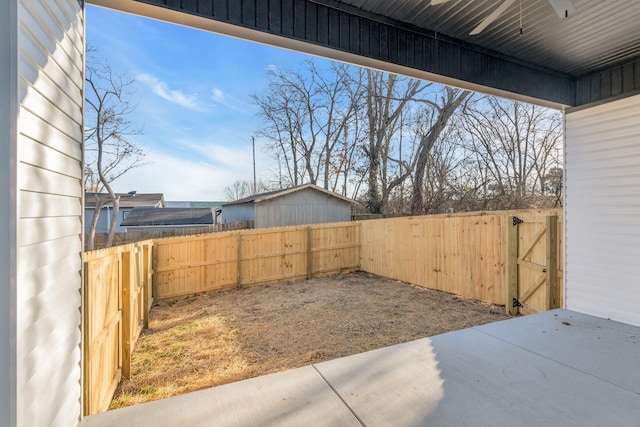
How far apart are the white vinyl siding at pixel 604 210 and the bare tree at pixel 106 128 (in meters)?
11.9

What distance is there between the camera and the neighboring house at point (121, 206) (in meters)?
16.7

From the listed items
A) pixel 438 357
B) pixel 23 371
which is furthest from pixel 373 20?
pixel 23 371

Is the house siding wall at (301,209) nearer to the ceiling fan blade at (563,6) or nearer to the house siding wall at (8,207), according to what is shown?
the ceiling fan blade at (563,6)

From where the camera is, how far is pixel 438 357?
2395 mm

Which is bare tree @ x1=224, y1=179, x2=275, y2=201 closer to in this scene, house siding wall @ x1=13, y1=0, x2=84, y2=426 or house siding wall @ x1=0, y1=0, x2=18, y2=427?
house siding wall @ x1=13, y1=0, x2=84, y2=426

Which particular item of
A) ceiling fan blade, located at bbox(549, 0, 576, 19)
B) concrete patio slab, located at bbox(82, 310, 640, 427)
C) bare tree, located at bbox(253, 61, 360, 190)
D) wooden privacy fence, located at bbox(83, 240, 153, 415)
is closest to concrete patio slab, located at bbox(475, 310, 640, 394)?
concrete patio slab, located at bbox(82, 310, 640, 427)

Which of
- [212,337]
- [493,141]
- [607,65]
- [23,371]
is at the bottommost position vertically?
[212,337]

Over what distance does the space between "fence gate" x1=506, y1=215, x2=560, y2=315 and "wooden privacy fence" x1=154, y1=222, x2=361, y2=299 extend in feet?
15.1

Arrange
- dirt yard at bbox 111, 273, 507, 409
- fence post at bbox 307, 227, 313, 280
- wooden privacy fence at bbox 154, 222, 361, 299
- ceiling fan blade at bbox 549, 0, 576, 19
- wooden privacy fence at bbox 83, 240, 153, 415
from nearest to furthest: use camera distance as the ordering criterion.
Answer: ceiling fan blade at bbox 549, 0, 576, 19 → wooden privacy fence at bbox 83, 240, 153, 415 → dirt yard at bbox 111, 273, 507, 409 → wooden privacy fence at bbox 154, 222, 361, 299 → fence post at bbox 307, 227, 313, 280

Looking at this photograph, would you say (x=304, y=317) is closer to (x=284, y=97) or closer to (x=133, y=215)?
(x=284, y=97)

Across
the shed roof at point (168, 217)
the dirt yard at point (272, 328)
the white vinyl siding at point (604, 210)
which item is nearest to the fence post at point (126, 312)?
the dirt yard at point (272, 328)

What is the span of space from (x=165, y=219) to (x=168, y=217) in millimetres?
329

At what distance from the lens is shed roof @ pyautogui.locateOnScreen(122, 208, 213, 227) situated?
1622cm

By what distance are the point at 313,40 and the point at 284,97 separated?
50.7ft
